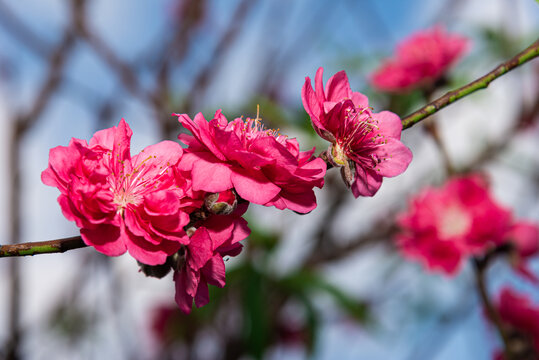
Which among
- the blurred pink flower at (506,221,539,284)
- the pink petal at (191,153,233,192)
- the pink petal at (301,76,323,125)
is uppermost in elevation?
the pink petal at (301,76,323,125)

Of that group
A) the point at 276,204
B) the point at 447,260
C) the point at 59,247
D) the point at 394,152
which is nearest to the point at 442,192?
the point at 447,260

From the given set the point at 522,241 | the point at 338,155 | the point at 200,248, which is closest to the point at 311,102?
the point at 338,155

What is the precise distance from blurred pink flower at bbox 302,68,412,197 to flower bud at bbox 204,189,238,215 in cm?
9

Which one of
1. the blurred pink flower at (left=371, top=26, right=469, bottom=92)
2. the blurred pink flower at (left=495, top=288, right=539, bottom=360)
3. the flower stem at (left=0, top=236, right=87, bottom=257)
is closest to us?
the flower stem at (left=0, top=236, right=87, bottom=257)

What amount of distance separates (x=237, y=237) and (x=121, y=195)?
107 mm

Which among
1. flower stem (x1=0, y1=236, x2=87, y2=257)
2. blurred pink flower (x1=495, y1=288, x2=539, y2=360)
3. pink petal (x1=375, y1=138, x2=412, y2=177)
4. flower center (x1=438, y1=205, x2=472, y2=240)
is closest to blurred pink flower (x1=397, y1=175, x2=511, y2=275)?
flower center (x1=438, y1=205, x2=472, y2=240)

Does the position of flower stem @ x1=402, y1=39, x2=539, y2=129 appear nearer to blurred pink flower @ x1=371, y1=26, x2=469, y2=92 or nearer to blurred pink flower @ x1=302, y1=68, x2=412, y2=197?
blurred pink flower @ x1=302, y1=68, x2=412, y2=197

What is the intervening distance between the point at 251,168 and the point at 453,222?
29.0 inches

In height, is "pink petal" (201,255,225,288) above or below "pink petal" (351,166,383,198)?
below

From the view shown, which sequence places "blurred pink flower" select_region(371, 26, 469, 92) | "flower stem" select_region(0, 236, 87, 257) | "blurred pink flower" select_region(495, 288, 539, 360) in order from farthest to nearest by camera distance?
1. "blurred pink flower" select_region(371, 26, 469, 92)
2. "blurred pink flower" select_region(495, 288, 539, 360)
3. "flower stem" select_region(0, 236, 87, 257)

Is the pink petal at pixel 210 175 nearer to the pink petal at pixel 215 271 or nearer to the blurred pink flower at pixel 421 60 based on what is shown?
the pink petal at pixel 215 271

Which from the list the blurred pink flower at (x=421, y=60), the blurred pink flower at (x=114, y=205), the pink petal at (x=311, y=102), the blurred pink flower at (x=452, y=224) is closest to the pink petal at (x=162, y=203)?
the blurred pink flower at (x=114, y=205)

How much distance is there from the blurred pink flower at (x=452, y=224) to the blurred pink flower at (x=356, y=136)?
485mm

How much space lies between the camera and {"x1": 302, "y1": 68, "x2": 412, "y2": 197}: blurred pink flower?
382 millimetres
